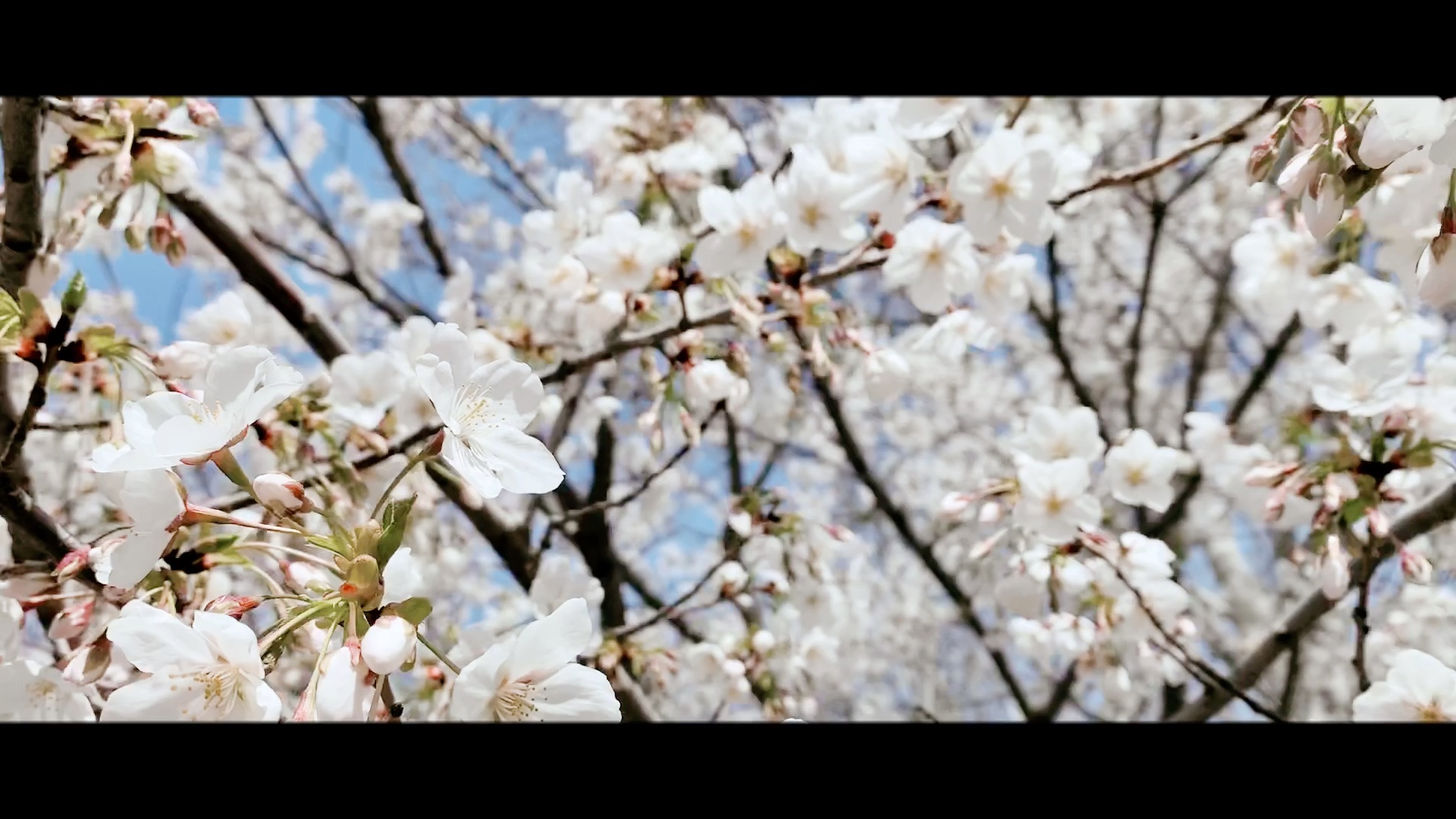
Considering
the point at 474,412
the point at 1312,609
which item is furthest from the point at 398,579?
the point at 1312,609

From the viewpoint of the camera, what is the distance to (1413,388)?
1.58 metres

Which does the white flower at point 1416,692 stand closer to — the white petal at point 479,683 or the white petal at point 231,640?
the white petal at point 479,683

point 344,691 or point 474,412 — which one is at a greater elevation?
point 474,412

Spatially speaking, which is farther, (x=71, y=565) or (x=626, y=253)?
(x=626, y=253)

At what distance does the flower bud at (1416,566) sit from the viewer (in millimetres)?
1577

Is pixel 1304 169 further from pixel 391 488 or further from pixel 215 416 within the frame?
pixel 215 416

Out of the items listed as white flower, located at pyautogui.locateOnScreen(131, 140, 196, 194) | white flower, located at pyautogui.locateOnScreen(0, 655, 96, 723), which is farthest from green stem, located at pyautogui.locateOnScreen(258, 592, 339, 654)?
white flower, located at pyautogui.locateOnScreen(131, 140, 196, 194)

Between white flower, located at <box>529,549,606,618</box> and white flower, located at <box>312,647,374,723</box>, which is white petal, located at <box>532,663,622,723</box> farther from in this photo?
white flower, located at <box>529,549,606,618</box>

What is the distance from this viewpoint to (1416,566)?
1591 mm

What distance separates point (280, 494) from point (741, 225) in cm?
108

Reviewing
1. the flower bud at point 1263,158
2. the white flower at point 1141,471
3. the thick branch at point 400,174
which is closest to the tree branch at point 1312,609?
the white flower at point 1141,471

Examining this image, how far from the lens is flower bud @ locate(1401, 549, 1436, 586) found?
158 centimetres

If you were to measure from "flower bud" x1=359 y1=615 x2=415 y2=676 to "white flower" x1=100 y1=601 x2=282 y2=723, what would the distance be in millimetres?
96
